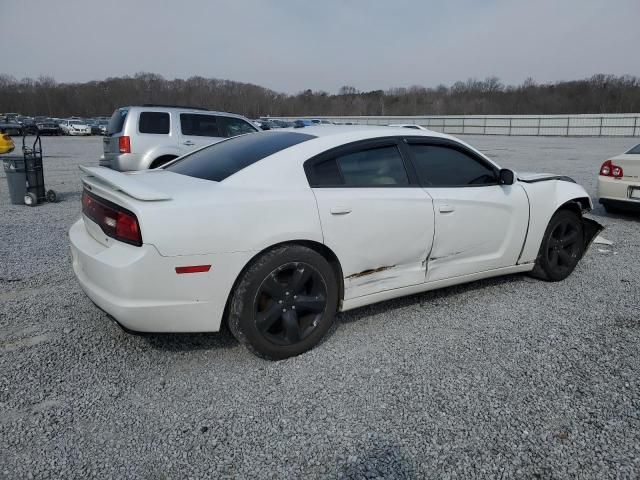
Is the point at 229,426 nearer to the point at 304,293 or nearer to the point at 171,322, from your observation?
the point at 171,322

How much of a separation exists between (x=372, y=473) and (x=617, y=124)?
173ft

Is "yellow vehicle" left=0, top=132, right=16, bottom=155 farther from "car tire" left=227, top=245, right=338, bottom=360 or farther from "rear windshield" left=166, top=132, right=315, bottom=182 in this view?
"car tire" left=227, top=245, right=338, bottom=360

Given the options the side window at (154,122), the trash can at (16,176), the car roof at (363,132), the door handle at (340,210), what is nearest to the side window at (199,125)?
the side window at (154,122)

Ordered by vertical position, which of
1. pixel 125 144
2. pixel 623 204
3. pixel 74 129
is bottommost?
pixel 623 204

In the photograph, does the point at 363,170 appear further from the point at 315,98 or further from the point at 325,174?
the point at 315,98

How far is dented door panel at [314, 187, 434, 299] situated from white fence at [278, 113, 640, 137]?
5000 cm

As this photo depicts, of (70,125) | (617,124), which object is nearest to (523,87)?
(617,124)

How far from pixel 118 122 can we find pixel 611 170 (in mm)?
8915

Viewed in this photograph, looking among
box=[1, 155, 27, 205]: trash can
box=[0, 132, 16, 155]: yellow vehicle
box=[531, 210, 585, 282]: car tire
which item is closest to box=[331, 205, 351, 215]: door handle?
box=[531, 210, 585, 282]: car tire

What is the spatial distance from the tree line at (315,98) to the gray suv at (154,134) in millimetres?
86123

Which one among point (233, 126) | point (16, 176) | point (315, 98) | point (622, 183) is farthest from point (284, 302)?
point (315, 98)

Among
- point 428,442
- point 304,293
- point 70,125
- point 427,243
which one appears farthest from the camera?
point 70,125

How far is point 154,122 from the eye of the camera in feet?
30.3

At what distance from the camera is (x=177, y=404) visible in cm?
259
